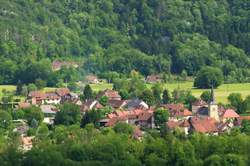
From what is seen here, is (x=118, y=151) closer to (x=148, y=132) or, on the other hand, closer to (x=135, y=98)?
(x=148, y=132)

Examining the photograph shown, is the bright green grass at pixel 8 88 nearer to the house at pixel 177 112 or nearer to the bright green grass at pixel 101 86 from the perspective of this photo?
the bright green grass at pixel 101 86

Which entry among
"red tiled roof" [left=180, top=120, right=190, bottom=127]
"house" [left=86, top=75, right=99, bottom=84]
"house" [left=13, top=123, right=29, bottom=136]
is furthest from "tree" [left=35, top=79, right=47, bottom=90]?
"red tiled roof" [left=180, top=120, right=190, bottom=127]

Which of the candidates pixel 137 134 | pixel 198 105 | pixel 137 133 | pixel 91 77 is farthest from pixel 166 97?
pixel 91 77

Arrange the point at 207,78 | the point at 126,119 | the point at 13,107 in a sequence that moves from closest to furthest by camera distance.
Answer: the point at 126,119 < the point at 13,107 < the point at 207,78

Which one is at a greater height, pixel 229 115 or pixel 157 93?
pixel 157 93

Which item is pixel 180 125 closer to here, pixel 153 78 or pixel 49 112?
pixel 49 112

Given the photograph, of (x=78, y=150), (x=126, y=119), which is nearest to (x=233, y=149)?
(x=78, y=150)

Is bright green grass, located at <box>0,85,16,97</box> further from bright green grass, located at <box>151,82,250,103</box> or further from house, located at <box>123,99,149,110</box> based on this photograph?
house, located at <box>123,99,149,110</box>
